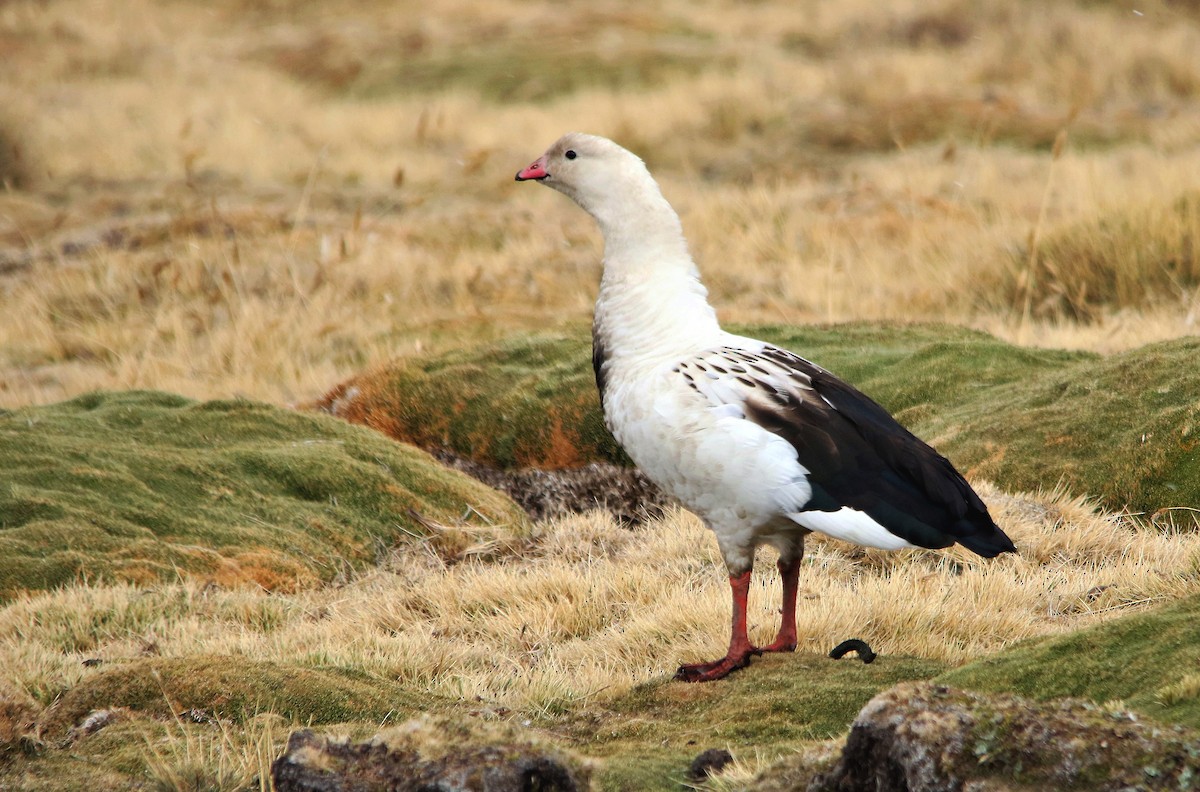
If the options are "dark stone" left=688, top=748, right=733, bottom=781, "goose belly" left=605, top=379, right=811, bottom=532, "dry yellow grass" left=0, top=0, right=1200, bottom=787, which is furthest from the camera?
"dry yellow grass" left=0, top=0, right=1200, bottom=787

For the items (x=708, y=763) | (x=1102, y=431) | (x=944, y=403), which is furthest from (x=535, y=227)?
(x=708, y=763)

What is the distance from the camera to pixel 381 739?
266 centimetres

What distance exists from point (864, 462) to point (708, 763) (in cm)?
121

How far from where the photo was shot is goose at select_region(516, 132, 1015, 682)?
3.74m

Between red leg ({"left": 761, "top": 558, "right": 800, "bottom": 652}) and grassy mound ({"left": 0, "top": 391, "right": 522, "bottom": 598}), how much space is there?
2410 millimetres

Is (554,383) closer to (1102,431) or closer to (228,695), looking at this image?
(1102,431)

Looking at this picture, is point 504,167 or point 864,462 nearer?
point 864,462

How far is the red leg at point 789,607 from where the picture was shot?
13.5 feet

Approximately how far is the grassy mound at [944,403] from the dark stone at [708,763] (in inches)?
129

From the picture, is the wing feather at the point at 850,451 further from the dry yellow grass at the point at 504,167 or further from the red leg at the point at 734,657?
the dry yellow grass at the point at 504,167

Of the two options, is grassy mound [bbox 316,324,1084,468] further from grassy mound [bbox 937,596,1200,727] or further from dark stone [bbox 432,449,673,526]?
grassy mound [bbox 937,596,1200,727]

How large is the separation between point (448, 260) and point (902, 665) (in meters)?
10.1

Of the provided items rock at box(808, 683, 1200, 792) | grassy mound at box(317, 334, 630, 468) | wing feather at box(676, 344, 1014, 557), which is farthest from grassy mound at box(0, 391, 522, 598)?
rock at box(808, 683, 1200, 792)

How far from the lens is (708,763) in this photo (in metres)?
2.95
